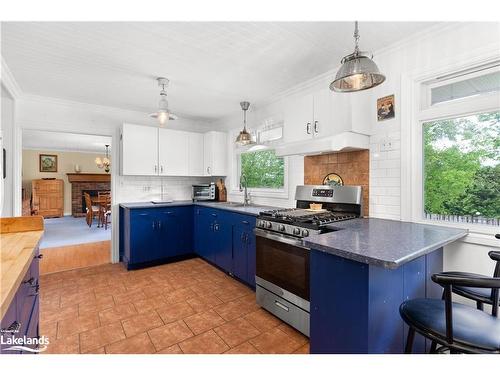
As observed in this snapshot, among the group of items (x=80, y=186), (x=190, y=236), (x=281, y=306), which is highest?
(x=80, y=186)

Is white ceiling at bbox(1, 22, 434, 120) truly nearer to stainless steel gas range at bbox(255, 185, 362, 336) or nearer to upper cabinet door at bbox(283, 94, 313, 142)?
upper cabinet door at bbox(283, 94, 313, 142)

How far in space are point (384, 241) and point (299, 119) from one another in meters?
1.60

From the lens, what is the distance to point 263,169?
3854 millimetres

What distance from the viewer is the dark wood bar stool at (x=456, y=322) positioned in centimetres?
101

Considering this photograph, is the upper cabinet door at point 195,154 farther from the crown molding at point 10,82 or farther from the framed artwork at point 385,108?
the framed artwork at point 385,108

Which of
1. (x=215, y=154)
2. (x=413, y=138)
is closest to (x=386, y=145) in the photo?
(x=413, y=138)

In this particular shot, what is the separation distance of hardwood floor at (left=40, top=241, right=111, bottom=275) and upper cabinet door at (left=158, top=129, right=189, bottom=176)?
1735 mm

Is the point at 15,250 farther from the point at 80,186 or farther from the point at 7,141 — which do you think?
the point at 80,186

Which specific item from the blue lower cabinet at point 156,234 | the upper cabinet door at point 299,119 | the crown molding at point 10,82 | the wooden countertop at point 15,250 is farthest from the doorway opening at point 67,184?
the upper cabinet door at point 299,119

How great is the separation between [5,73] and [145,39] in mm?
1757

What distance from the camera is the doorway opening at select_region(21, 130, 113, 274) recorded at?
6637 mm

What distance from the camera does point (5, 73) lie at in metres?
2.63
